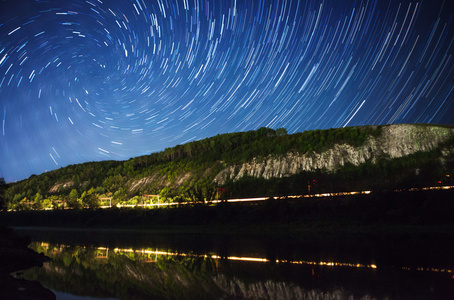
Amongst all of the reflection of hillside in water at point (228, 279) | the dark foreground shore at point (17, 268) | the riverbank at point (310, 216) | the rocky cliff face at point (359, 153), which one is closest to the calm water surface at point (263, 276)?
the reflection of hillside in water at point (228, 279)

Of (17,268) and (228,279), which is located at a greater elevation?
(228,279)

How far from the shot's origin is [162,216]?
63406 millimetres

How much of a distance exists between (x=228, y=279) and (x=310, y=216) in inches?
1429

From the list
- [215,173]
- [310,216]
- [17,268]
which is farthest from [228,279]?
[215,173]

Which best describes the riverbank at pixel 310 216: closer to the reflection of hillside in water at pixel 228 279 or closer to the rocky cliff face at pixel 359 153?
the rocky cliff face at pixel 359 153

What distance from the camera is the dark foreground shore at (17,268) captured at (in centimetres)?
978

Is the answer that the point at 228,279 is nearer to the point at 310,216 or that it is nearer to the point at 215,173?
the point at 310,216

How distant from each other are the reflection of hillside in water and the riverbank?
27191mm

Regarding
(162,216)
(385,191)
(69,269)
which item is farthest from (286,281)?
(162,216)

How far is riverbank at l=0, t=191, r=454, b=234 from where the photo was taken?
128 feet

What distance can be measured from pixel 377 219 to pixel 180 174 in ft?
224

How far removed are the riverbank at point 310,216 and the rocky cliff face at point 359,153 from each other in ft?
87.2

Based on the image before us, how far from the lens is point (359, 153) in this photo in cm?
7831

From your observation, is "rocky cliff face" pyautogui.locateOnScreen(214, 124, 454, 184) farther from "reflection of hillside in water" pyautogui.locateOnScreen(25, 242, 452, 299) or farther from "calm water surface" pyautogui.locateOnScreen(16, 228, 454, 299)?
"reflection of hillside in water" pyautogui.locateOnScreen(25, 242, 452, 299)
